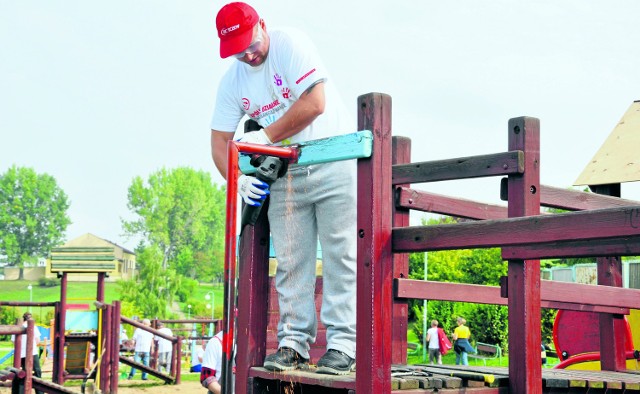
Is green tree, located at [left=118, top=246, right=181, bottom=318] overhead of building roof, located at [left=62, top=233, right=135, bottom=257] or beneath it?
beneath

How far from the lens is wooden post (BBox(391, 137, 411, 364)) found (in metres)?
4.92

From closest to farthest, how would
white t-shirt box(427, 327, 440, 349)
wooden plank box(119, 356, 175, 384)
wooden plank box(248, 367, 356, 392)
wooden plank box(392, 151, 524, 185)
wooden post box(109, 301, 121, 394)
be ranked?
wooden plank box(248, 367, 356, 392), wooden plank box(392, 151, 524, 185), wooden post box(109, 301, 121, 394), wooden plank box(119, 356, 175, 384), white t-shirt box(427, 327, 440, 349)

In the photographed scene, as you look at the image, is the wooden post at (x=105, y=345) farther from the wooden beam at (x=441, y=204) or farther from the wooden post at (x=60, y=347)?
the wooden beam at (x=441, y=204)

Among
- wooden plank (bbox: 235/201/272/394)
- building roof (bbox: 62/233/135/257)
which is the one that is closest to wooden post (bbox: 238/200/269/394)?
wooden plank (bbox: 235/201/272/394)

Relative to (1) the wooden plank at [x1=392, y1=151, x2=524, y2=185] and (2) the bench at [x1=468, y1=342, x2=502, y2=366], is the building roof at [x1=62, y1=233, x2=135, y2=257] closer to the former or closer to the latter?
(2) the bench at [x1=468, y1=342, x2=502, y2=366]

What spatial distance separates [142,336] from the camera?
75.2 ft

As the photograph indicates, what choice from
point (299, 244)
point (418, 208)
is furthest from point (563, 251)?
point (418, 208)

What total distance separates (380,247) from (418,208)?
1.42m

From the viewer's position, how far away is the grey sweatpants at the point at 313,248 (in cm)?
408

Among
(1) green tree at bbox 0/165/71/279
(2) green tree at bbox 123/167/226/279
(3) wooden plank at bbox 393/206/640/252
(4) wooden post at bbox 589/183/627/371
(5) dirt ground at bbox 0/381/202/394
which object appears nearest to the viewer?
(3) wooden plank at bbox 393/206/640/252

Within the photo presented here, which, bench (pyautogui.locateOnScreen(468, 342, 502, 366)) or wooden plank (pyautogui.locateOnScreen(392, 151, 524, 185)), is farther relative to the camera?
bench (pyautogui.locateOnScreen(468, 342, 502, 366))

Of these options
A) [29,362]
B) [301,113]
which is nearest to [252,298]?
[301,113]

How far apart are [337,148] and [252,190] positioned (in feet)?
1.83

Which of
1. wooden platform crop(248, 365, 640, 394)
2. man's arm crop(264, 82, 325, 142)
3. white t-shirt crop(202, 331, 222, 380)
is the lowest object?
white t-shirt crop(202, 331, 222, 380)
